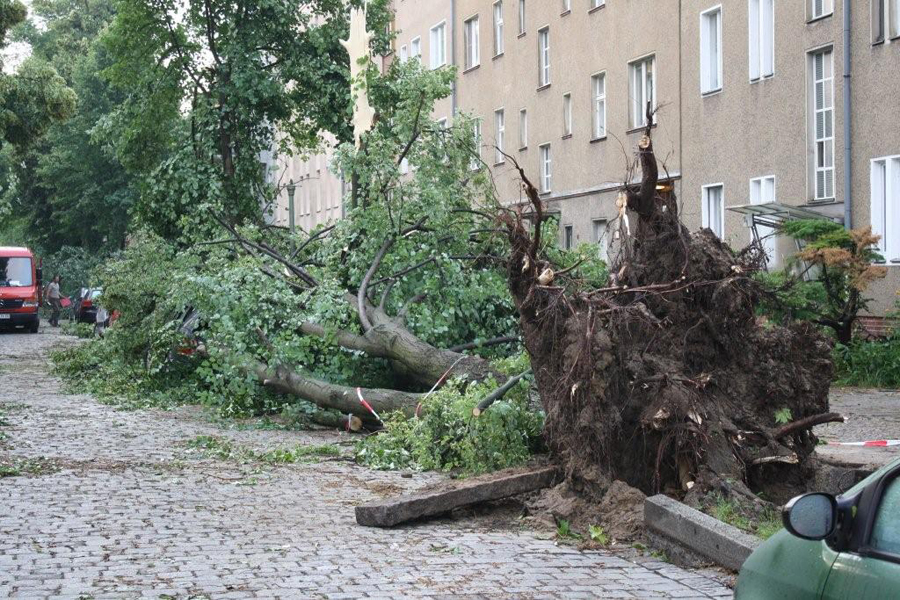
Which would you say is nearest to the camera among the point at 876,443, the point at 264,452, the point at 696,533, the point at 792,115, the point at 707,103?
the point at 696,533

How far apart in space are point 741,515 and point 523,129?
3164 cm

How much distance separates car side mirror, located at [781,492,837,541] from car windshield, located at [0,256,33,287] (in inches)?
1863

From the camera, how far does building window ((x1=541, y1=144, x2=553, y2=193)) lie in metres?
36.8

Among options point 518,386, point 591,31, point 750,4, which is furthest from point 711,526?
point 591,31

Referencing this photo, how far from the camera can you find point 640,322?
8.98 m

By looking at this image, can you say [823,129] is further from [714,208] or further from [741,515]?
[741,515]

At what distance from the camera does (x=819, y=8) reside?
24641 mm

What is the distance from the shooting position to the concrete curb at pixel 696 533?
689cm

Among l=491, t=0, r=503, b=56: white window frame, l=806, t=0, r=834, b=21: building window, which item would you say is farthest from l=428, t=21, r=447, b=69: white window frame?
l=806, t=0, r=834, b=21: building window

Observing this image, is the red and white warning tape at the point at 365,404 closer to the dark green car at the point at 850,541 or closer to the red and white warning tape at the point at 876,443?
the red and white warning tape at the point at 876,443

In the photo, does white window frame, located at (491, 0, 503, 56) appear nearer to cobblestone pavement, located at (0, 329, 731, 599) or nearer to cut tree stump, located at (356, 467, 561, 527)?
cobblestone pavement, located at (0, 329, 731, 599)

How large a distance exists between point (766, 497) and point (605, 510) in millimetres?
1307

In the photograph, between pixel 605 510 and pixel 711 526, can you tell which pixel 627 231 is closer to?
pixel 605 510

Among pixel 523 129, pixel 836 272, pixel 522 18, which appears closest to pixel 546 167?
pixel 523 129
